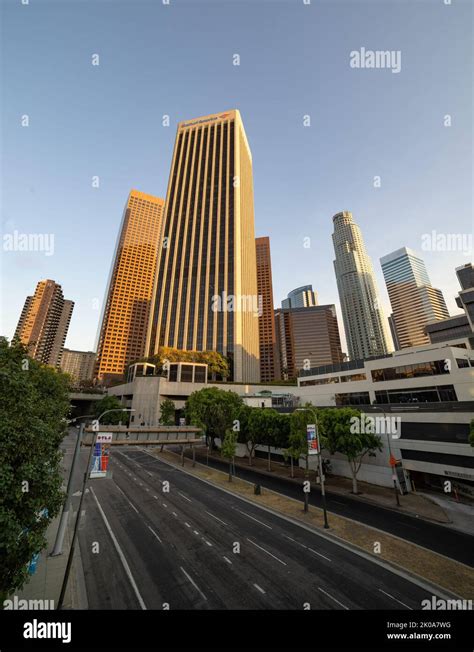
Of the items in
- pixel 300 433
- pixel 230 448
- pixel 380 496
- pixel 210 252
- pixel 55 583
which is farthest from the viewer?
pixel 210 252

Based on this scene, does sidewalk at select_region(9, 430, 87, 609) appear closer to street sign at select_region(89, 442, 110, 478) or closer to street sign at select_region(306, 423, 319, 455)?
street sign at select_region(89, 442, 110, 478)

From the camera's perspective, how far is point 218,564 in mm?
17672

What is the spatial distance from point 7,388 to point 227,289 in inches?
4406

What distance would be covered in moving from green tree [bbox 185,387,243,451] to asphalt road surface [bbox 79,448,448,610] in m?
20.9

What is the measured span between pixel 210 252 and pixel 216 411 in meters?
93.3

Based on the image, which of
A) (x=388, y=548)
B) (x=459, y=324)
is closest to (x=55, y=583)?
(x=388, y=548)

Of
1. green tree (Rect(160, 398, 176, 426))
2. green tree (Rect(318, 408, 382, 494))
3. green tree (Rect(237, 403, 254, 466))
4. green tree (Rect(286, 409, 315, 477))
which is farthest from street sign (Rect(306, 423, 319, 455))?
green tree (Rect(160, 398, 176, 426))

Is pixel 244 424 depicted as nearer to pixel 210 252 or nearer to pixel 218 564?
pixel 218 564

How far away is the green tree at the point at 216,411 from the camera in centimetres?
5034

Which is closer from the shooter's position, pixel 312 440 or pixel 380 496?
pixel 312 440

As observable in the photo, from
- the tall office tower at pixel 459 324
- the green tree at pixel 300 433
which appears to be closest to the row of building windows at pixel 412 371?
the green tree at pixel 300 433

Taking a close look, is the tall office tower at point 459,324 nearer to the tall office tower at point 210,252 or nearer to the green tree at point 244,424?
the tall office tower at point 210,252

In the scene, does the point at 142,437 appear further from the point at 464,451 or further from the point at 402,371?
the point at 402,371
